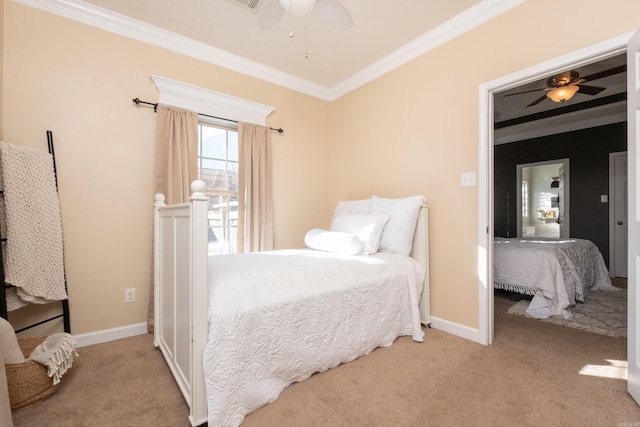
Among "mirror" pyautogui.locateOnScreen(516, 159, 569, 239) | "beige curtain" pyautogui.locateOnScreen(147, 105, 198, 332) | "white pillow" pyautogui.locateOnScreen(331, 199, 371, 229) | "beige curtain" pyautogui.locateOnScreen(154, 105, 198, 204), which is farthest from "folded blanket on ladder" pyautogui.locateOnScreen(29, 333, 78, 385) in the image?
"mirror" pyautogui.locateOnScreen(516, 159, 569, 239)

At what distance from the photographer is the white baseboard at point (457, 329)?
85.7 inches

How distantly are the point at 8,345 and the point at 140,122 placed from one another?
1714 mm

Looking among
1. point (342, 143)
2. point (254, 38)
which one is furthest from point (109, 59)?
point (342, 143)

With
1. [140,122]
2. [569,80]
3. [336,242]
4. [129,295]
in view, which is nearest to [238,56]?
[140,122]

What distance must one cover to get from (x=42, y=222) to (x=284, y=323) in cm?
178

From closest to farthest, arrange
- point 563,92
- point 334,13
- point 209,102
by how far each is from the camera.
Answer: point 334,13
point 209,102
point 563,92

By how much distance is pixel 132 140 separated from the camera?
2355mm

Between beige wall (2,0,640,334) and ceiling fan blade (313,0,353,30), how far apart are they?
3.85ft

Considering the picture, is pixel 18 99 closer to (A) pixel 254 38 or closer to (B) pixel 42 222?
(B) pixel 42 222

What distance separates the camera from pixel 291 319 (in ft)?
4.97

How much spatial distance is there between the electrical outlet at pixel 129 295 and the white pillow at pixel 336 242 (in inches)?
59.2

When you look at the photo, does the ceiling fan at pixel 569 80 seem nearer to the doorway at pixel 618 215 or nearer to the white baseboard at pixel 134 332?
the doorway at pixel 618 215

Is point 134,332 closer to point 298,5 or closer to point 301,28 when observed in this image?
point 298,5

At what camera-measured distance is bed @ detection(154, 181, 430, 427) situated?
4.13ft
